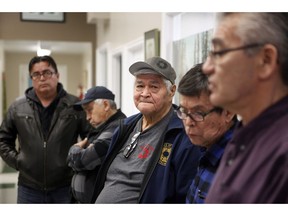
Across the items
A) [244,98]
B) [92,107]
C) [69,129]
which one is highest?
[244,98]

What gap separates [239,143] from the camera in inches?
29.1

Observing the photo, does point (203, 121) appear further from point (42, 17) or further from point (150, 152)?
point (42, 17)

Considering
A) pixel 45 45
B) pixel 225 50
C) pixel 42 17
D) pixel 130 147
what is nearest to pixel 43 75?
pixel 130 147

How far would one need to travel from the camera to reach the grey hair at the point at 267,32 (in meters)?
0.70

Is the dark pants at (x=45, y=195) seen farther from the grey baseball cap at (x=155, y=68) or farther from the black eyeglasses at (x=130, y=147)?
the grey baseball cap at (x=155, y=68)

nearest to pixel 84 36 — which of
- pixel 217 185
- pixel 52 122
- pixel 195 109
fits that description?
→ pixel 52 122

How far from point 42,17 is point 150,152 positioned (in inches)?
211

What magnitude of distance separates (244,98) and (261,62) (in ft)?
0.26

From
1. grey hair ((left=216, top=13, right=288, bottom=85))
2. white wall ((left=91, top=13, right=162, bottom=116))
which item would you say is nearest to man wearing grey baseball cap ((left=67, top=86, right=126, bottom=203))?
white wall ((left=91, top=13, right=162, bottom=116))

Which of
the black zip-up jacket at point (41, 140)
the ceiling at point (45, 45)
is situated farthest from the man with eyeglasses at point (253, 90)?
the ceiling at point (45, 45)

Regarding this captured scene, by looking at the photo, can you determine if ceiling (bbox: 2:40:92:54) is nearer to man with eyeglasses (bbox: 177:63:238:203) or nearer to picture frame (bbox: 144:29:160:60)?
picture frame (bbox: 144:29:160:60)

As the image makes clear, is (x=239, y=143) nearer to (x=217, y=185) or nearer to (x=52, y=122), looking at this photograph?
(x=217, y=185)

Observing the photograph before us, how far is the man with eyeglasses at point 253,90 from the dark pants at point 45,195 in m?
1.78

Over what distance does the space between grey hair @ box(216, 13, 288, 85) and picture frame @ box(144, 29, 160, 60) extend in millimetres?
2437
